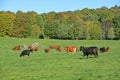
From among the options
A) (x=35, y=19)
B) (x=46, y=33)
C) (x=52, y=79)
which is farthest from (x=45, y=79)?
(x=35, y=19)

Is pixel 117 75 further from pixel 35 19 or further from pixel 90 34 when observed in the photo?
pixel 35 19

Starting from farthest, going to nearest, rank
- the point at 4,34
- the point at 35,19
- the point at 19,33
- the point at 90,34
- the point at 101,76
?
1. the point at 35,19
2. the point at 90,34
3. the point at 19,33
4. the point at 4,34
5. the point at 101,76

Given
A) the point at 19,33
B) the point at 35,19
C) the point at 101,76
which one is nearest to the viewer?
the point at 101,76

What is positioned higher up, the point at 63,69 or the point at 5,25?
the point at 5,25

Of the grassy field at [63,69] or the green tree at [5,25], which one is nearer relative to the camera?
the grassy field at [63,69]

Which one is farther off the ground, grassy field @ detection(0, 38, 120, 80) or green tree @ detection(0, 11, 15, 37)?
green tree @ detection(0, 11, 15, 37)

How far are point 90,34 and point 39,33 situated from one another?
15550mm

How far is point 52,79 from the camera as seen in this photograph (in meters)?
15.3

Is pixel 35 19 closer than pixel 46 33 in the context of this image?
No

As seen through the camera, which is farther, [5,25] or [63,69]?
[5,25]

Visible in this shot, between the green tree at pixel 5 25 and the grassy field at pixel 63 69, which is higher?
the green tree at pixel 5 25

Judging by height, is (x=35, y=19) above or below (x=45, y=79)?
above

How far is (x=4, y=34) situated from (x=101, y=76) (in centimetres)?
6801

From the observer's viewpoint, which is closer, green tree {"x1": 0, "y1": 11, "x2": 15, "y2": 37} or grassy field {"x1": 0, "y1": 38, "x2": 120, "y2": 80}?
grassy field {"x1": 0, "y1": 38, "x2": 120, "y2": 80}
